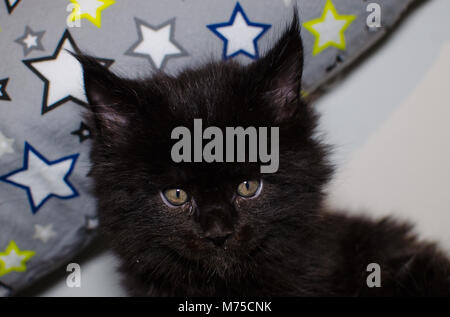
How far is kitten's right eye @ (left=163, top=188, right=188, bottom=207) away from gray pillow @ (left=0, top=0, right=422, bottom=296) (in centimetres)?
39

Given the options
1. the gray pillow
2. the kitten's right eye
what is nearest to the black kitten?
the kitten's right eye

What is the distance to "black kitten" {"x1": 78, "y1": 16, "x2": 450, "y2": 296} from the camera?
106 centimetres

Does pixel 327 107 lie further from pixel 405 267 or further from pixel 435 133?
pixel 405 267

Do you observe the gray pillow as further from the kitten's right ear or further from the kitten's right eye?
the kitten's right eye

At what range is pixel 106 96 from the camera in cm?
112

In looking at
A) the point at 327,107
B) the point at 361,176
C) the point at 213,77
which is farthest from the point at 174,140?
the point at 361,176

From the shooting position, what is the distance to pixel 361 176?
6.07 feet

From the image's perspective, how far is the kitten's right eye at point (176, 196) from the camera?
1.07m

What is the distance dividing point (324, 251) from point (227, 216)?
1.31 ft

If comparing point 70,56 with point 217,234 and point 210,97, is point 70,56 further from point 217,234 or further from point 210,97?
point 217,234

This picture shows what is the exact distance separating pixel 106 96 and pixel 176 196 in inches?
12.3

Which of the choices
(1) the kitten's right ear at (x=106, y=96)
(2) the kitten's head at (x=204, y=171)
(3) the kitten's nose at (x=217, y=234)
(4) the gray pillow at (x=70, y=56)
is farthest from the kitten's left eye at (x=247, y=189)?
(4) the gray pillow at (x=70, y=56)

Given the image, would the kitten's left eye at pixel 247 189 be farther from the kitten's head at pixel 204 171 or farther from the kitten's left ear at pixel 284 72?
the kitten's left ear at pixel 284 72

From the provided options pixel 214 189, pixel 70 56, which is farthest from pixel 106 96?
pixel 214 189
